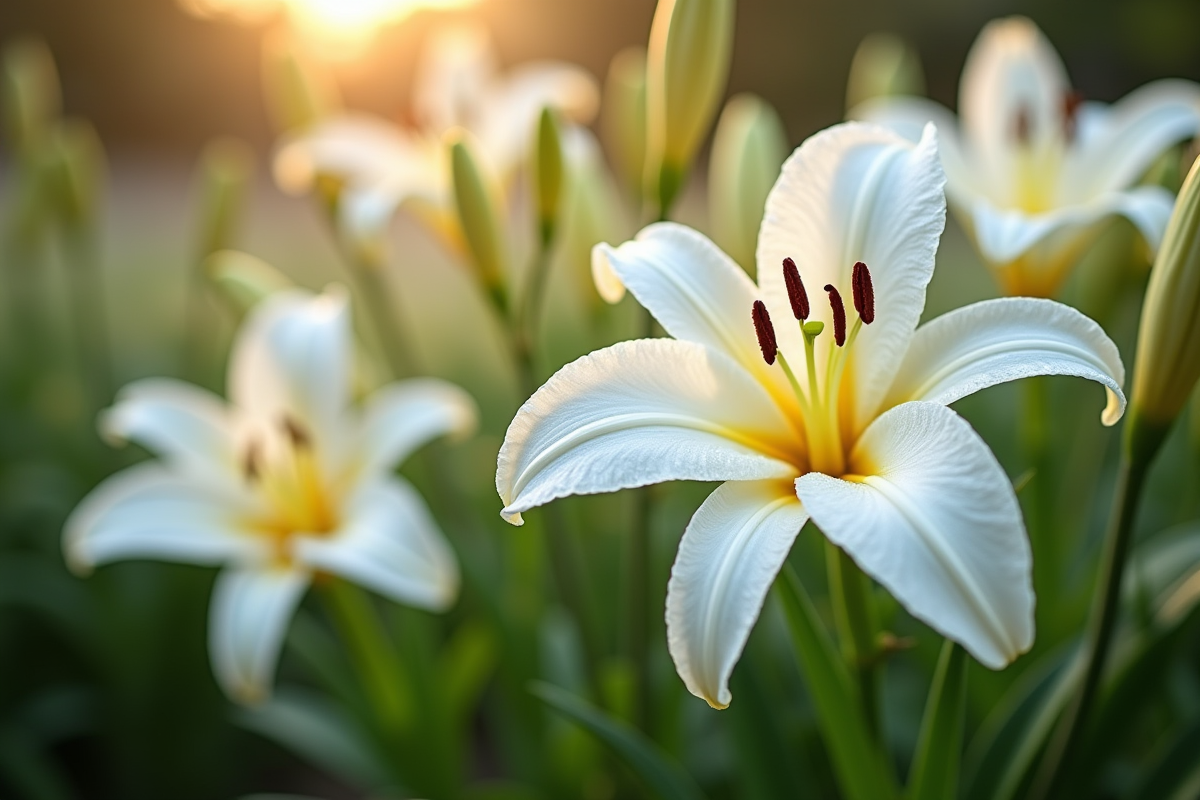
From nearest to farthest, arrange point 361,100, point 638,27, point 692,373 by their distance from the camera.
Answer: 1. point 692,373
2. point 361,100
3. point 638,27

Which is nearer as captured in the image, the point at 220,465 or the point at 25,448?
the point at 220,465

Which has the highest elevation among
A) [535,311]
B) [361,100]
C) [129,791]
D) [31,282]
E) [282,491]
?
[361,100]

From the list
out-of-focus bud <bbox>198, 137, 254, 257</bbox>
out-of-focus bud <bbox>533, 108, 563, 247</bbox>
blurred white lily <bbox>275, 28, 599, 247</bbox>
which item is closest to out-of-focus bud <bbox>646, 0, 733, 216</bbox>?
out-of-focus bud <bbox>533, 108, 563, 247</bbox>

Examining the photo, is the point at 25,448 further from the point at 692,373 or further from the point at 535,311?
the point at 692,373

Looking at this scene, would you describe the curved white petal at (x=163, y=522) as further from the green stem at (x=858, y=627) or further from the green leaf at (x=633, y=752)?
the green stem at (x=858, y=627)

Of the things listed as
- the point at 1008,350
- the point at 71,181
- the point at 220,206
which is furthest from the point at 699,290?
the point at 71,181

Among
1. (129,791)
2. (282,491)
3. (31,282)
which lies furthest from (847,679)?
(31,282)

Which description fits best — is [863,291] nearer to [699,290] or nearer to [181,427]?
[699,290]

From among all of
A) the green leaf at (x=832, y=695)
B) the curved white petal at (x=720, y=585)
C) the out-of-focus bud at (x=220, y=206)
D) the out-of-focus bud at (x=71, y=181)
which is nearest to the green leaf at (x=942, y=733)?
the green leaf at (x=832, y=695)
